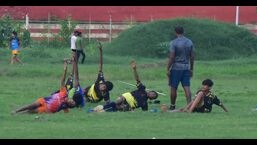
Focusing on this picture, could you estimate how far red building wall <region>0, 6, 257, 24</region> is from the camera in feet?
176

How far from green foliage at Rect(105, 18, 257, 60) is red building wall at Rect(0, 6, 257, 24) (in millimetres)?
11615

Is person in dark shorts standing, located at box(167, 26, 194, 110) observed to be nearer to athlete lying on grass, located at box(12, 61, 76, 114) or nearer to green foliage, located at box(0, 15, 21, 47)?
athlete lying on grass, located at box(12, 61, 76, 114)

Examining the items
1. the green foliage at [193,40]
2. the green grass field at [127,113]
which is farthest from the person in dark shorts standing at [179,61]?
the green foliage at [193,40]

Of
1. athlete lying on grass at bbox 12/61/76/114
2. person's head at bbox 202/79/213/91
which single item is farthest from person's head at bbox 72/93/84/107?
person's head at bbox 202/79/213/91

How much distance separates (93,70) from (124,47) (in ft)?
26.9

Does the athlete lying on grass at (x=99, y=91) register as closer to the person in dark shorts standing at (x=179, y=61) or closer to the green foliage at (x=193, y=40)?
the person in dark shorts standing at (x=179, y=61)

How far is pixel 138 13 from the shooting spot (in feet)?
179

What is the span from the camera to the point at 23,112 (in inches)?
757

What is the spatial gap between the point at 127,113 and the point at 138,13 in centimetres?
3576

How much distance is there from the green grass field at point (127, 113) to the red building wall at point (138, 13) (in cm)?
1642

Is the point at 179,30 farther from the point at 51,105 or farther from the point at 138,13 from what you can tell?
the point at 138,13
